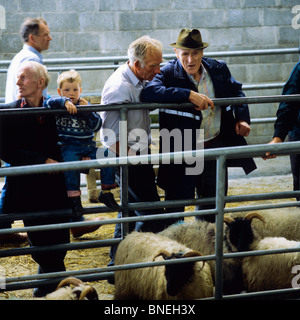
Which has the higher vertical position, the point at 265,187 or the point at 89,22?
the point at 89,22

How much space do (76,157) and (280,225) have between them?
1.59 m

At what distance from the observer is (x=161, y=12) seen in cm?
739

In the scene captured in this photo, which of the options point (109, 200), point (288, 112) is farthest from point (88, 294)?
point (288, 112)

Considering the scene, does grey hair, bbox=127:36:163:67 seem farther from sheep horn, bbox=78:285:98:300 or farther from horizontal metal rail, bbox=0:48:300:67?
horizontal metal rail, bbox=0:48:300:67

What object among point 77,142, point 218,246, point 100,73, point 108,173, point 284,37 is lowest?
point 218,246

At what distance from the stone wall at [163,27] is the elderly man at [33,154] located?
4.36 meters

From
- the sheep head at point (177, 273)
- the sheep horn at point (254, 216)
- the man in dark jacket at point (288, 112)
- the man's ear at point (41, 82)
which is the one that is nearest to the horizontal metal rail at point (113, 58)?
the man in dark jacket at point (288, 112)

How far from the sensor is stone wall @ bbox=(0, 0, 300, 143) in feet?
23.5

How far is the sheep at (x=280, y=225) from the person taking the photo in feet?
11.4

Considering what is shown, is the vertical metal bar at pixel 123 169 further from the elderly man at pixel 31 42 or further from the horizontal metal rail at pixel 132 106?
the elderly man at pixel 31 42

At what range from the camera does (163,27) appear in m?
7.44

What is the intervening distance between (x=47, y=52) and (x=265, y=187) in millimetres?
3895
